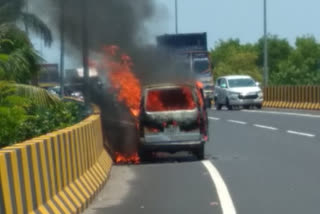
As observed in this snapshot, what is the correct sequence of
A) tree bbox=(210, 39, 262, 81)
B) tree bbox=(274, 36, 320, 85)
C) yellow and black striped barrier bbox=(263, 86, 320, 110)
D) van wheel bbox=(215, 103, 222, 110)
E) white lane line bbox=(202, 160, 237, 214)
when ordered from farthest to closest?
tree bbox=(210, 39, 262, 81) → tree bbox=(274, 36, 320, 85) → van wheel bbox=(215, 103, 222, 110) → yellow and black striped barrier bbox=(263, 86, 320, 110) → white lane line bbox=(202, 160, 237, 214)

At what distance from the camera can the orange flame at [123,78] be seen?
26047mm

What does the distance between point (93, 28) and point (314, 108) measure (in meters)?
22.8

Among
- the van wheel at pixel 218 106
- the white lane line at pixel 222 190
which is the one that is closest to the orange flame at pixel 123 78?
the white lane line at pixel 222 190

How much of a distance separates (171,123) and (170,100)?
58 cm

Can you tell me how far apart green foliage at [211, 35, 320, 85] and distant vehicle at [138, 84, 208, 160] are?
93844 millimetres

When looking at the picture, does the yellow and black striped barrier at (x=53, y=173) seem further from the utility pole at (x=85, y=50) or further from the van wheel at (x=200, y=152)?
the utility pole at (x=85, y=50)

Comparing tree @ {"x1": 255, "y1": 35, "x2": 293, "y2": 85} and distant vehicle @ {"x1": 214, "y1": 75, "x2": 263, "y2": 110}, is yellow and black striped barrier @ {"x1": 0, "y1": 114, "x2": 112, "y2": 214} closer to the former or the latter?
distant vehicle @ {"x1": 214, "y1": 75, "x2": 263, "y2": 110}

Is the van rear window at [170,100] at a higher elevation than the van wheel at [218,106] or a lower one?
higher

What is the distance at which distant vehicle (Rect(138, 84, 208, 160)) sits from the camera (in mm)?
24188

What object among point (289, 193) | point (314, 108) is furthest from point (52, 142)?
point (314, 108)

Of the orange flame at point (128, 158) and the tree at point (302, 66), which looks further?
the tree at point (302, 66)

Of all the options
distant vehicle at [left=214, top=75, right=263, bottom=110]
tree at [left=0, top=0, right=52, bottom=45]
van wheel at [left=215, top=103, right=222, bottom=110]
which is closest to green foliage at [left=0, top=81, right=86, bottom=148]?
tree at [left=0, top=0, right=52, bottom=45]

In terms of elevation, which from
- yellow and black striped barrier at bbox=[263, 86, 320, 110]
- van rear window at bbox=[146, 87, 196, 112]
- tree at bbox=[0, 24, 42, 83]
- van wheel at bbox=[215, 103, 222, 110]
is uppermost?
tree at bbox=[0, 24, 42, 83]

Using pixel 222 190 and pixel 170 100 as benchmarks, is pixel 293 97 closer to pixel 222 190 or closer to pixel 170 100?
pixel 170 100
